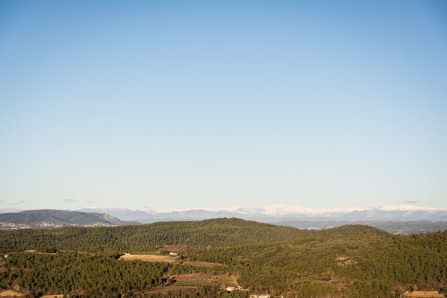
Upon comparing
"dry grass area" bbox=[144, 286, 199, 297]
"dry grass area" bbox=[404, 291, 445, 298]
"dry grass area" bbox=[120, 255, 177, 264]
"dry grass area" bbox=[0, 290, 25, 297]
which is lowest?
"dry grass area" bbox=[0, 290, 25, 297]

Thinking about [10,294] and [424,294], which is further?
[10,294]

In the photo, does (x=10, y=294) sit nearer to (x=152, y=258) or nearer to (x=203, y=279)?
(x=203, y=279)

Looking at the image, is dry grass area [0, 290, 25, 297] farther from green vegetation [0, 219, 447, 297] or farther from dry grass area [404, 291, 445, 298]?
dry grass area [404, 291, 445, 298]

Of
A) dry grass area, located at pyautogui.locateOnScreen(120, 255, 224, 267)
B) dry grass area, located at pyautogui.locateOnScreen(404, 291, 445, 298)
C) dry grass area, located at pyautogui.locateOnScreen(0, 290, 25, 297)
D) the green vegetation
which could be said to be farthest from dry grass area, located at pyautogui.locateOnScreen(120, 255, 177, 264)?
dry grass area, located at pyautogui.locateOnScreen(404, 291, 445, 298)

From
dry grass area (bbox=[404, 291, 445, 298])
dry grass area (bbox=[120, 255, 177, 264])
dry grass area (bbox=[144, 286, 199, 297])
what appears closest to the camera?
dry grass area (bbox=[404, 291, 445, 298])

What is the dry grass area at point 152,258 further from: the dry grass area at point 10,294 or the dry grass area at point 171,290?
the dry grass area at point 10,294

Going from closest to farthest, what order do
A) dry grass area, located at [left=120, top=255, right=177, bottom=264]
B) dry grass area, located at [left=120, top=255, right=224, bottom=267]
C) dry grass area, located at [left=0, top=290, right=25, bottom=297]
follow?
dry grass area, located at [left=0, top=290, right=25, bottom=297] → dry grass area, located at [left=120, top=255, right=224, bottom=267] → dry grass area, located at [left=120, top=255, right=177, bottom=264]

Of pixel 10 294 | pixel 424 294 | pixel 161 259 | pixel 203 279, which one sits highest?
pixel 424 294

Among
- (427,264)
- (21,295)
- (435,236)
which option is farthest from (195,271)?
(435,236)

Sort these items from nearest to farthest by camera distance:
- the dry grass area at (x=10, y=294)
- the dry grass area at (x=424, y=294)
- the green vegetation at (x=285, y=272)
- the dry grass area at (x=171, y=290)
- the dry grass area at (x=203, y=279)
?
the dry grass area at (x=424, y=294) → the dry grass area at (x=10, y=294) → the green vegetation at (x=285, y=272) → the dry grass area at (x=171, y=290) → the dry grass area at (x=203, y=279)

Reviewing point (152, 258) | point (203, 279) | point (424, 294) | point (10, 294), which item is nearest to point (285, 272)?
point (203, 279)

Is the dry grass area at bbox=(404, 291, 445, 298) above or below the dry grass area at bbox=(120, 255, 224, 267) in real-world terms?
above

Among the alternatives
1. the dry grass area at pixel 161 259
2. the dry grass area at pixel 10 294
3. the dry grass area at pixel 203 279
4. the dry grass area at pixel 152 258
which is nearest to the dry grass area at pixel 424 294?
the dry grass area at pixel 203 279

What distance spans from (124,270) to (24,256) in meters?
33.5
